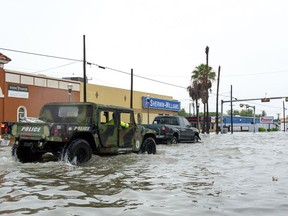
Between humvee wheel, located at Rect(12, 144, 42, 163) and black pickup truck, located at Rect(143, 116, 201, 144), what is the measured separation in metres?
8.83

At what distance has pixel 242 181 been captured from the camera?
25.3 ft

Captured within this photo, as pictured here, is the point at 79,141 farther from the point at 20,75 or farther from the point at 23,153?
the point at 20,75

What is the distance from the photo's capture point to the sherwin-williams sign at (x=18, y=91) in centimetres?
2624

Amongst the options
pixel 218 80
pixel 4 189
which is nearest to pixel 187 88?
pixel 218 80

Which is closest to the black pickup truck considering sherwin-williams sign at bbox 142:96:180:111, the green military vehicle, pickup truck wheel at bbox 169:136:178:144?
pickup truck wheel at bbox 169:136:178:144

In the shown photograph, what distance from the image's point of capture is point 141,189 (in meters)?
6.75

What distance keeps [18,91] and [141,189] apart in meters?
22.2

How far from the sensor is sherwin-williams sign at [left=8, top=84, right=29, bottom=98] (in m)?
26.2

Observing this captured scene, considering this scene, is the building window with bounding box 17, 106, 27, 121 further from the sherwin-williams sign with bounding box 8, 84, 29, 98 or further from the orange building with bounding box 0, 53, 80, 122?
the sherwin-williams sign with bounding box 8, 84, 29, 98

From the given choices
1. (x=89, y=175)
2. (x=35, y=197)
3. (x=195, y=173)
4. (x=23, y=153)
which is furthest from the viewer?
(x=23, y=153)

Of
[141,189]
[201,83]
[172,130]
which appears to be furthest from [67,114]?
[201,83]

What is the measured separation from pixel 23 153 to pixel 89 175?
10.4 ft

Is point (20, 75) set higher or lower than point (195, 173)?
higher

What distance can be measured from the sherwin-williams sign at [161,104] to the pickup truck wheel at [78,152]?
103ft
